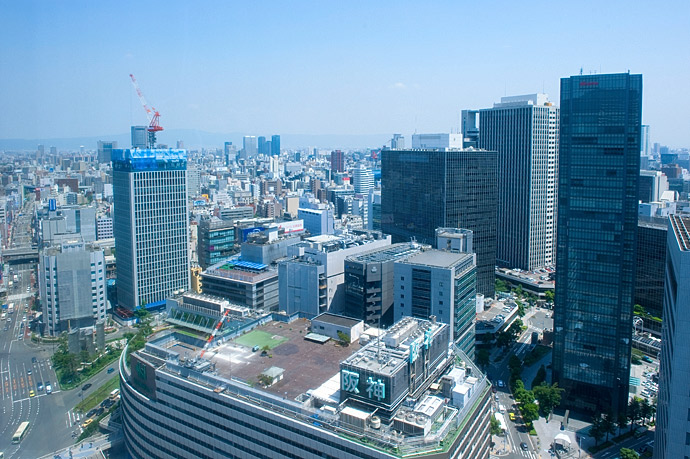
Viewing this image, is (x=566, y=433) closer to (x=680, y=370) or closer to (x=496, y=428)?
(x=496, y=428)

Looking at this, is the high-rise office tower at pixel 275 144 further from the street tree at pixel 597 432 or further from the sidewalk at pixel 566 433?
the street tree at pixel 597 432

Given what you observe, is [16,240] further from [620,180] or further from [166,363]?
[620,180]

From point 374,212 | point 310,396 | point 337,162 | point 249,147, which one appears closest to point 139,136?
point 374,212

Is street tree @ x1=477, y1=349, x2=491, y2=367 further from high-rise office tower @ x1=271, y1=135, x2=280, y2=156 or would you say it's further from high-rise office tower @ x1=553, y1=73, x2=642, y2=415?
high-rise office tower @ x1=271, y1=135, x2=280, y2=156

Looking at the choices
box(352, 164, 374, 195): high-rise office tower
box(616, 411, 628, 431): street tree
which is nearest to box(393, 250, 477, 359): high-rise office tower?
box(616, 411, 628, 431): street tree

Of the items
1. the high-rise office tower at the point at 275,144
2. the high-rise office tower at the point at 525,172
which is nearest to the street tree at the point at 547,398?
the high-rise office tower at the point at 525,172

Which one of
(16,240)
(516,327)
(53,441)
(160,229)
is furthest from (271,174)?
(53,441)
